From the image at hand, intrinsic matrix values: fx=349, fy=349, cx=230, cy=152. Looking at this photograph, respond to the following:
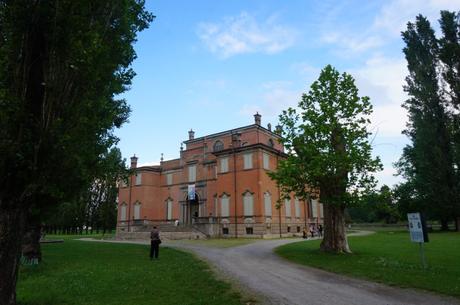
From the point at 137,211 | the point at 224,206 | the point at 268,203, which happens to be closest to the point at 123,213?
the point at 137,211

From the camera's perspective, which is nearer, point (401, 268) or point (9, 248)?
Answer: point (9, 248)

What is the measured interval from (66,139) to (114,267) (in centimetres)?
875

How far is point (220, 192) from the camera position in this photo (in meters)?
42.7

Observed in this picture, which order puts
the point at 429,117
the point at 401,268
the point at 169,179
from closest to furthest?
the point at 401,268 → the point at 429,117 → the point at 169,179

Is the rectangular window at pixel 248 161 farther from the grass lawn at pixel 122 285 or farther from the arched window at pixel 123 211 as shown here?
the grass lawn at pixel 122 285

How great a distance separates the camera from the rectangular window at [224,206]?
41.5 metres

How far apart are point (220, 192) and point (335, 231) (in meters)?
24.6

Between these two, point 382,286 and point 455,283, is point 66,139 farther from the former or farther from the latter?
point 455,283

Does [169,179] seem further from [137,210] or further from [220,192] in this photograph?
[220,192]

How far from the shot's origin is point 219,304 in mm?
8086

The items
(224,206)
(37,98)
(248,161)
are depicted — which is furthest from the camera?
(224,206)

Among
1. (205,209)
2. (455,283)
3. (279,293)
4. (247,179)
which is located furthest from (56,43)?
(205,209)

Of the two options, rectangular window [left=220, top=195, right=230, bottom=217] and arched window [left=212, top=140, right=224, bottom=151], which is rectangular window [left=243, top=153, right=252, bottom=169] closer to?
rectangular window [left=220, top=195, right=230, bottom=217]

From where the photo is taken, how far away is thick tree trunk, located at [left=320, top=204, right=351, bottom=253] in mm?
18781
